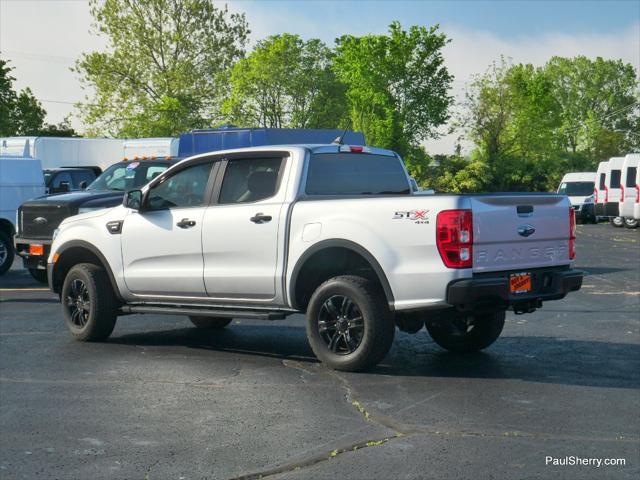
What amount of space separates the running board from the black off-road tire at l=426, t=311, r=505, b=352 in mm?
1513

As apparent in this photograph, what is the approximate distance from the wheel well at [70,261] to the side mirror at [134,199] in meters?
0.70

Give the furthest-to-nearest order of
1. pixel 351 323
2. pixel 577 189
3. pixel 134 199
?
pixel 577 189 → pixel 134 199 → pixel 351 323

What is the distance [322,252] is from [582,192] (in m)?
36.2

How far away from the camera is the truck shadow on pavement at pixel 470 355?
837cm

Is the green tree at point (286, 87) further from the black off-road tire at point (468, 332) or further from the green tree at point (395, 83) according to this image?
the black off-road tire at point (468, 332)

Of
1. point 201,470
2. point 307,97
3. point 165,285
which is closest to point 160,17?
point 307,97

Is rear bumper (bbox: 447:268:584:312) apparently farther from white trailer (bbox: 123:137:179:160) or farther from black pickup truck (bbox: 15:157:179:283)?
white trailer (bbox: 123:137:179:160)

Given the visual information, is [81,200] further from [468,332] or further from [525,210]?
[525,210]

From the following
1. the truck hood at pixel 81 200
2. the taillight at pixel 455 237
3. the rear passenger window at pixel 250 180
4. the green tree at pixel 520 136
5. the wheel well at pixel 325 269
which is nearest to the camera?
the taillight at pixel 455 237

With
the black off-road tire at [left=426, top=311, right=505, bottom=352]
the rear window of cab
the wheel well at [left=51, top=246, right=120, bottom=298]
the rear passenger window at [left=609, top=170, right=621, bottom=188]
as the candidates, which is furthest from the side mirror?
the rear passenger window at [left=609, top=170, right=621, bottom=188]

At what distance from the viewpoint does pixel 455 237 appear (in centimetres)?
779

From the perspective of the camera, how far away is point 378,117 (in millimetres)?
76312

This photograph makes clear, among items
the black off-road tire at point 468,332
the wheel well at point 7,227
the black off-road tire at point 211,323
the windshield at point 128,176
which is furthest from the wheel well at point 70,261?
the wheel well at point 7,227

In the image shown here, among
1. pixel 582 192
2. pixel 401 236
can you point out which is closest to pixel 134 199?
pixel 401 236
